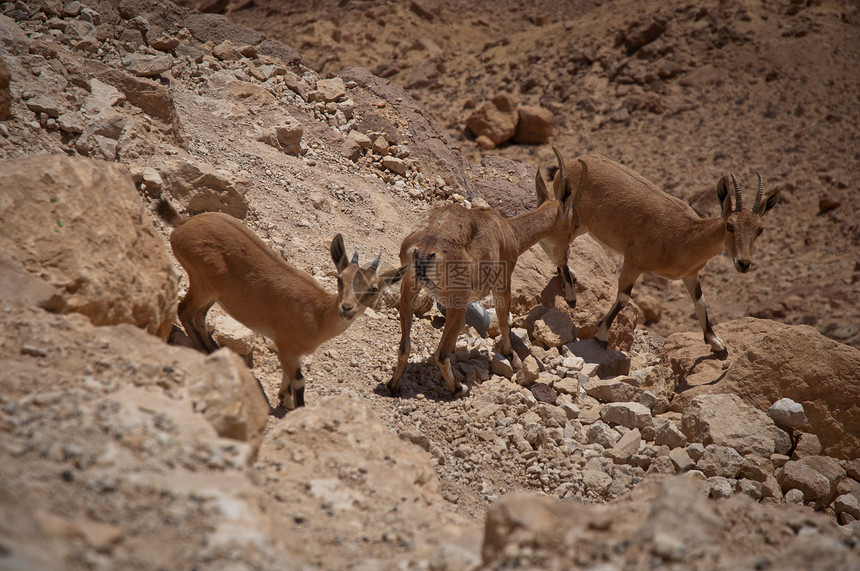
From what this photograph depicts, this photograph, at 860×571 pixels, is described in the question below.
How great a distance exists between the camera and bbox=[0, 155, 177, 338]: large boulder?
14.2 ft

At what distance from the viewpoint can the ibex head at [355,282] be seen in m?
5.80

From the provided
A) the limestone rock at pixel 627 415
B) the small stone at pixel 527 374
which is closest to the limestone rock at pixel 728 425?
the limestone rock at pixel 627 415

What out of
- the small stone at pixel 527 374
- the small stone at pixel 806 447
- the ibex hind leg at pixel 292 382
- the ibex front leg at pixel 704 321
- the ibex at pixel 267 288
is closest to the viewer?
the ibex at pixel 267 288

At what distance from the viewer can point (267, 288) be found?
6062 millimetres

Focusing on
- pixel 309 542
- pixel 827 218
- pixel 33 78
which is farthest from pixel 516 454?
pixel 827 218

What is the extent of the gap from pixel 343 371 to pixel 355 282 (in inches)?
60.1

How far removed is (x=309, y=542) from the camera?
138 inches

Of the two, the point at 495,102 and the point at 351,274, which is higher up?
the point at 351,274

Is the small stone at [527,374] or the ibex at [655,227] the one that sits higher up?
the ibex at [655,227]

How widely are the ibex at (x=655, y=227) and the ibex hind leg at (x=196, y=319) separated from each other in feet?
15.7

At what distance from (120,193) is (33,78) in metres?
3.10

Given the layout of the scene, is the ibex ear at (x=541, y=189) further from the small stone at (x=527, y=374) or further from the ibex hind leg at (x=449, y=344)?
the ibex hind leg at (x=449, y=344)

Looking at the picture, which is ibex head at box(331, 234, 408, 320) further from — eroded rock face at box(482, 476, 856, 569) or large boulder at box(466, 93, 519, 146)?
large boulder at box(466, 93, 519, 146)

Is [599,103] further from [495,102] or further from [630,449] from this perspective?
[630,449]
